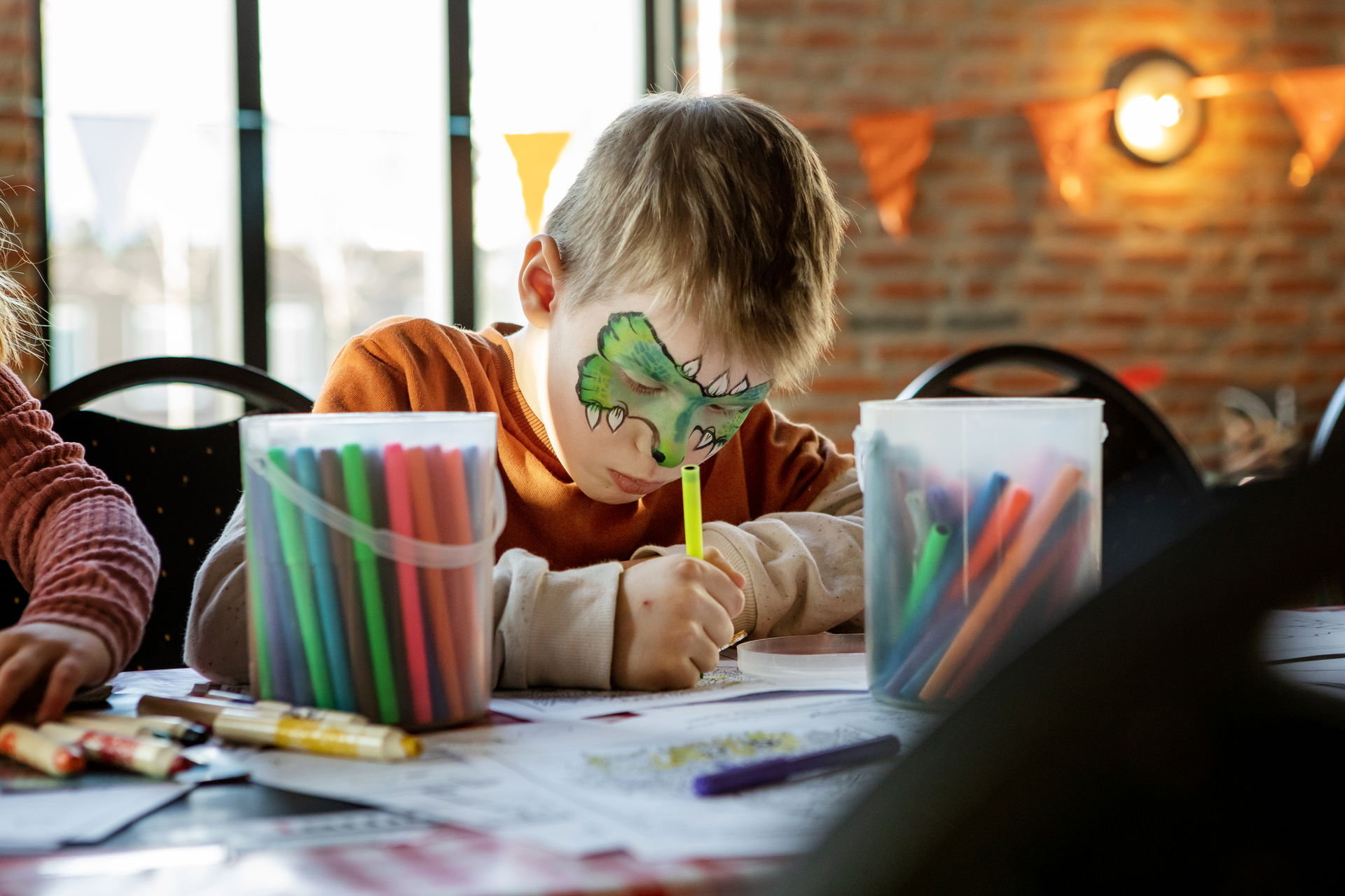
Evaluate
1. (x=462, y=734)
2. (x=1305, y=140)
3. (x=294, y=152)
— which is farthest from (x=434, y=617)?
(x=1305, y=140)

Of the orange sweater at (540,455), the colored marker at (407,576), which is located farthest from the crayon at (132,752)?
the orange sweater at (540,455)

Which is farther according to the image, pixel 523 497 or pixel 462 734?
pixel 523 497

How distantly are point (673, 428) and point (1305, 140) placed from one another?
275 centimetres

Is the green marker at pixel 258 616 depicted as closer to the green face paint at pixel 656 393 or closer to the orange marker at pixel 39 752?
the orange marker at pixel 39 752

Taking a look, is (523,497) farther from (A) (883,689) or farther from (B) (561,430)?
(A) (883,689)

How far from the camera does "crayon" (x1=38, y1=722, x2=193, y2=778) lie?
508 mm

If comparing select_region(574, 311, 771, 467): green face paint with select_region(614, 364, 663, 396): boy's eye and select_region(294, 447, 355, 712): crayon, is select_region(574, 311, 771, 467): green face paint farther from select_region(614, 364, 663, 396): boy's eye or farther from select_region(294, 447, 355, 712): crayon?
select_region(294, 447, 355, 712): crayon

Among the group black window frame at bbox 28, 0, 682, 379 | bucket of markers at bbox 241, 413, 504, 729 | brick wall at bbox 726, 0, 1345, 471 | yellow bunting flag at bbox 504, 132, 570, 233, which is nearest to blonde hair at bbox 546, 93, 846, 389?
bucket of markers at bbox 241, 413, 504, 729

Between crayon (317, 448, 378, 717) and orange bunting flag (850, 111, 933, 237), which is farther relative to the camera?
orange bunting flag (850, 111, 933, 237)

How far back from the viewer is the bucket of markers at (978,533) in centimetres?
62

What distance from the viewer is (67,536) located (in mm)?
737

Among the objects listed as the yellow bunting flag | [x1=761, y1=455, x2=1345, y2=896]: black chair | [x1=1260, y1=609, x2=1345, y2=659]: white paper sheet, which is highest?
the yellow bunting flag

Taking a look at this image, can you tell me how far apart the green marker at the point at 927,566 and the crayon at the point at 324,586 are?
0.95 ft

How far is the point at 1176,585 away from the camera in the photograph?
24cm
